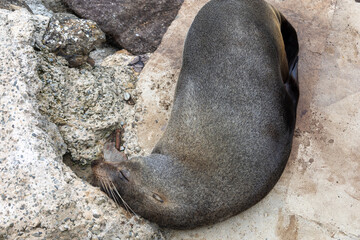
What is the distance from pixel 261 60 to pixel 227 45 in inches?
11.8

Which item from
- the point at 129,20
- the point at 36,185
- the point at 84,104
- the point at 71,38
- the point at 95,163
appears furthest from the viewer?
the point at 129,20

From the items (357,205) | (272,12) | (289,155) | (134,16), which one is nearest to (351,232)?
(357,205)

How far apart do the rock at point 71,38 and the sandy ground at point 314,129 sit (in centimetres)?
60

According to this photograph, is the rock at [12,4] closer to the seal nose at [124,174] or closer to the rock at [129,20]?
the rock at [129,20]

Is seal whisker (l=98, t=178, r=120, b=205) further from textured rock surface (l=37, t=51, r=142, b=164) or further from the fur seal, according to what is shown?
textured rock surface (l=37, t=51, r=142, b=164)

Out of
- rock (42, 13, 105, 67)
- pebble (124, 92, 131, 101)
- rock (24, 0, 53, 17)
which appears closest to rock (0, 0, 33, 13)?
rock (24, 0, 53, 17)

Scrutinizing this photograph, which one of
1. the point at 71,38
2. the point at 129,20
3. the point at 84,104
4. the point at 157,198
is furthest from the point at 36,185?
the point at 129,20

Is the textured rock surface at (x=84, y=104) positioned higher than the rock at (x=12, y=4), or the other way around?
the rock at (x=12, y=4)

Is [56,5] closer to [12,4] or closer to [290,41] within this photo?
[12,4]

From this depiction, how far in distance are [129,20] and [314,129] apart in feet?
6.96

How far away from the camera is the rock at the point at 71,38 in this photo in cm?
368

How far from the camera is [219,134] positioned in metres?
3.21

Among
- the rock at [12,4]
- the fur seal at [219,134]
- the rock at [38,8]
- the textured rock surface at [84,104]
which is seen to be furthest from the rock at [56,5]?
the fur seal at [219,134]

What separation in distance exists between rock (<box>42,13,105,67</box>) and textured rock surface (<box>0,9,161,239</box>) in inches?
18.7
